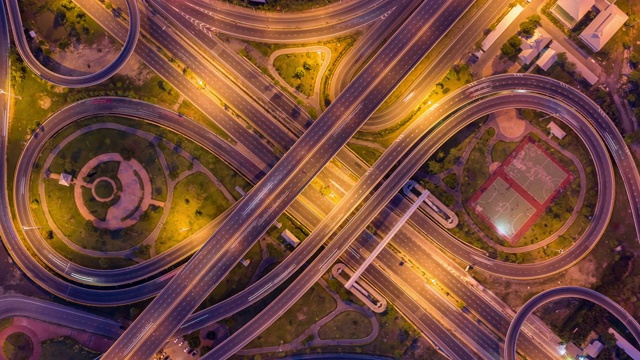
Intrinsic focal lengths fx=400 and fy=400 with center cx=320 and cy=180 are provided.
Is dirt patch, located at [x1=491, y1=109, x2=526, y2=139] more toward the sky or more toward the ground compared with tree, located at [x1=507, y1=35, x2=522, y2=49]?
more toward the ground

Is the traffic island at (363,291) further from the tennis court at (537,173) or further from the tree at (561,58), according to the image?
the tree at (561,58)

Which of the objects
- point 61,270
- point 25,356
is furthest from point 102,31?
point 25,356

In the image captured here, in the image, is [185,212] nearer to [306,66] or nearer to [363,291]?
[306,66]

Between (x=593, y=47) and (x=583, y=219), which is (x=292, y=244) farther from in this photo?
(x=593, y=47)

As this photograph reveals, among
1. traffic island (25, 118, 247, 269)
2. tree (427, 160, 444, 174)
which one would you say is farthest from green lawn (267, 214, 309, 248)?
tree (427, 160, 444, 174)

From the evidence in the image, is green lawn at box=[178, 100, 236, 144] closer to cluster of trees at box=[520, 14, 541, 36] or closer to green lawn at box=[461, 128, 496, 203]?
green lawn at box=[461, 128, 496, 203]

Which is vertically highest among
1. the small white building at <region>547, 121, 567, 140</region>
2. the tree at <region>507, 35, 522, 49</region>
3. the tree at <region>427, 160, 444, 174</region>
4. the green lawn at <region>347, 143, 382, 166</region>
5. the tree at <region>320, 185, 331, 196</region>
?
the tree at <region>507, 35, 522, 49</region>
